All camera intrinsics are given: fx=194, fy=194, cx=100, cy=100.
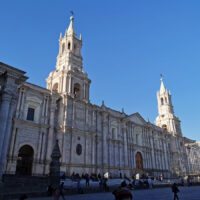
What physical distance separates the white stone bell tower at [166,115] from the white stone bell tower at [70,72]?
87.9 feet

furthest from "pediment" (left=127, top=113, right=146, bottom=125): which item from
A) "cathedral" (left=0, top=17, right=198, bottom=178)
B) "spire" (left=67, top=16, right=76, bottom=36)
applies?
"spire" (left=67, top=16, right=76, bottom=36)

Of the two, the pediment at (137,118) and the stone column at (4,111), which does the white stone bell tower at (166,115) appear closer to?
the pediment at (137,118)

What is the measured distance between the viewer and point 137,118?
4016 cm

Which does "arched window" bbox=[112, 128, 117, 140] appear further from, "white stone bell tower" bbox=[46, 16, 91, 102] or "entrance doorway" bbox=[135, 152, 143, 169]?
"white stone bell tower" bbox=[46, 16, 91, 102]

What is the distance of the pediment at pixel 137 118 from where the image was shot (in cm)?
3841

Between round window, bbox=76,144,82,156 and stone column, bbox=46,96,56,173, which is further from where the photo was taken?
round window, bbox=76,144,82,156

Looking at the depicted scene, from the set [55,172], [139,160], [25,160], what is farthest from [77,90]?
[55,172]

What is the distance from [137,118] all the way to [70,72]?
18023mm

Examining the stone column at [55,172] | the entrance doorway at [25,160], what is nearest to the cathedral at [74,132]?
the entrance doorway at [25,160]

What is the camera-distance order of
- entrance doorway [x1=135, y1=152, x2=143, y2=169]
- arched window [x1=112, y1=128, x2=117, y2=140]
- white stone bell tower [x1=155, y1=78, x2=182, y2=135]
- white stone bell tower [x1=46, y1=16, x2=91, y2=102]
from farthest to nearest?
white stone bell tower [x1=155, y1=78, x2=182, y2=135]
entrance doorway [x1=135, y1=152, x2=143, y2=169]
arched window [x1=112, y1=128, x2=117, y2=140]
white stone bell tower [x1=46, y1=16, x2=91, y2=102]

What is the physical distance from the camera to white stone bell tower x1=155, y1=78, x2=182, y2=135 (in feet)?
162

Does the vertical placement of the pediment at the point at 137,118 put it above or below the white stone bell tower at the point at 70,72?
below

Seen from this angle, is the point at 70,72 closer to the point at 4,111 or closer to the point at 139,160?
the point at 4,111

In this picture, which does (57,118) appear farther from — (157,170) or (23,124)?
(157,170)
